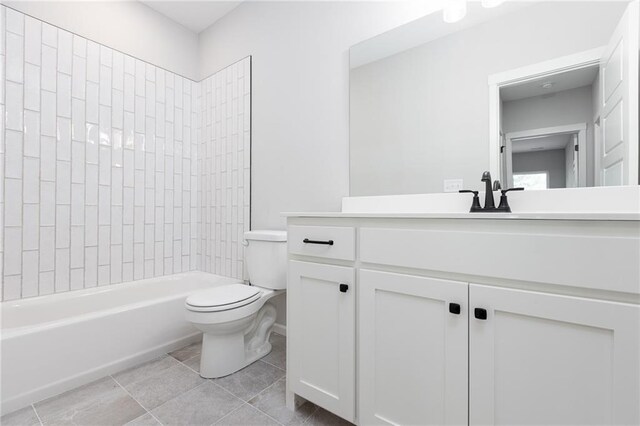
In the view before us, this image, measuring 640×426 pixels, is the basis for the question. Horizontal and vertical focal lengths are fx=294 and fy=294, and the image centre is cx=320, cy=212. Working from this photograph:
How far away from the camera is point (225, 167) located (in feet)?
8.20

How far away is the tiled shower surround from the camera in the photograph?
5.92 feet

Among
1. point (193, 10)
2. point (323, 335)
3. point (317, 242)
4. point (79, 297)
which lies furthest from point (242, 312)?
point (193, 10)

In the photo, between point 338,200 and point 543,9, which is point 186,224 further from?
point 543,9

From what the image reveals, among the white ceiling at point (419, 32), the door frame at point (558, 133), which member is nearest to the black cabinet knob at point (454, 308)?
the door frame at point (558, 133)

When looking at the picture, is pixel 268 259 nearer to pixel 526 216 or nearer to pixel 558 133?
pixel 526 216

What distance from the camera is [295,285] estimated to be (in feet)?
4.19

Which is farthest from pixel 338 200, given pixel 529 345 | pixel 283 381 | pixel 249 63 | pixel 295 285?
pixel 249 63

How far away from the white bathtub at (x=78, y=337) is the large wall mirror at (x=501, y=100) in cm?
145

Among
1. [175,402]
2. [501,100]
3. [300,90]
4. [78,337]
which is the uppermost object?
[300,90]

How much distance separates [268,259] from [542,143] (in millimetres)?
1523

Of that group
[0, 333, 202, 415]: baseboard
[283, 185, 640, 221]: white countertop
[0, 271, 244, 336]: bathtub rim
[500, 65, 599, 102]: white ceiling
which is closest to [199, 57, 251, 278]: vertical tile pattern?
[0, 271, 244, 336]: bathtub rim

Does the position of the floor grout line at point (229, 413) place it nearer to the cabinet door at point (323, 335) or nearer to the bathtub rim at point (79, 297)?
the cabinet door at point (323, 335)

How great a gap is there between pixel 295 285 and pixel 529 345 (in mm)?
828

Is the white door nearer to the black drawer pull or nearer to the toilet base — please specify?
the black drawer pull
